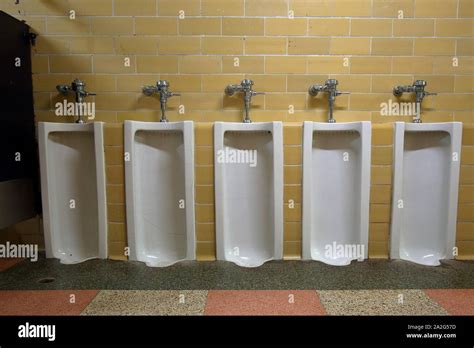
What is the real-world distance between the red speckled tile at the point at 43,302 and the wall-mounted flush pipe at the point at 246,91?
1.13 meters

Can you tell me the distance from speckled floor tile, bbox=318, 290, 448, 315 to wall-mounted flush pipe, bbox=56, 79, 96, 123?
60.9 inches

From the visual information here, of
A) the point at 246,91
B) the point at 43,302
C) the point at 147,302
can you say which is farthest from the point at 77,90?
the point at 147,302

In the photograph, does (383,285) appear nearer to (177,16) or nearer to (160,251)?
(160,251)

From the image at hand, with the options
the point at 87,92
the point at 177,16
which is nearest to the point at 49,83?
the point at 87,92

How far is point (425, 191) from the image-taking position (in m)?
1.81

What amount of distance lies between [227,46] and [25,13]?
1119 mm

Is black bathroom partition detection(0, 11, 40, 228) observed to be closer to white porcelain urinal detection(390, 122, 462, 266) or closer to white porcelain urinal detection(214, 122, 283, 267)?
white porcelain urinal detection(214, 122, 283, 267)

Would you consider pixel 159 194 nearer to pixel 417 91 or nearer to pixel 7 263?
pixel 7 263

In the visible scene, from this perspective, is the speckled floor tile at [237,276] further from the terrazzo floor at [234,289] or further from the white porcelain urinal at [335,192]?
the white porcelain urinal at [335,192]

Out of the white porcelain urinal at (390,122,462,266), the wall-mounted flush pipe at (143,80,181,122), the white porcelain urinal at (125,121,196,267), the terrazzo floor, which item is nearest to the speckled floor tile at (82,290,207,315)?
the terrazzo floor

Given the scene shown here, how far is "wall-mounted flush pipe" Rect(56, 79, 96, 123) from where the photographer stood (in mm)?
1803

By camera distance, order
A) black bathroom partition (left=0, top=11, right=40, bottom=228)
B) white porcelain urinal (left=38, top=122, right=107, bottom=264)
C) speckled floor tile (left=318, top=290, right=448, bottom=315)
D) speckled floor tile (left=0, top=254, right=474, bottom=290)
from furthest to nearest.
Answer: white porcelain urinal (left=38, top=122, right=107, bottom=264) < black bathroom partition (left=0, top=11, right=40, bottom=228) < speckled floor tile (left=0, top=254, right=474, bottom=290) < speckled floor tile (left=318, top=290, right=448, bottom=315)

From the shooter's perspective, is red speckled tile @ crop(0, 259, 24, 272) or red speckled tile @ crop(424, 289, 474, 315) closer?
red speckled tile @ crop(424, 289, 474, 315)

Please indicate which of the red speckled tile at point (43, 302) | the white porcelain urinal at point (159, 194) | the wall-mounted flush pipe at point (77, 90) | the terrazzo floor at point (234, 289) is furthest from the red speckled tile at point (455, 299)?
the wall-mounted flush pipe at point (77, 90)
